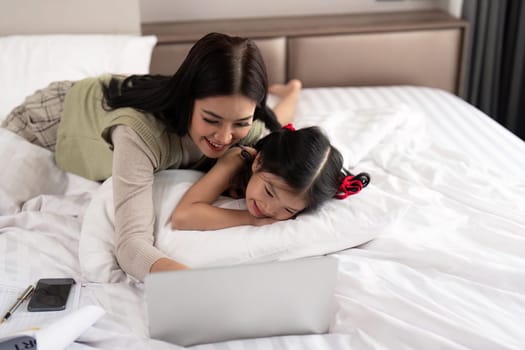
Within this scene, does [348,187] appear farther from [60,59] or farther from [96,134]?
[60,59]

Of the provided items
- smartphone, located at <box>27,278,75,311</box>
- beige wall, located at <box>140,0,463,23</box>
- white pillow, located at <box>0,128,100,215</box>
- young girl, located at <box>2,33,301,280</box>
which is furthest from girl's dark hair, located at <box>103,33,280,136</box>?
beige wall, located at <box>140,0,463,23</box>

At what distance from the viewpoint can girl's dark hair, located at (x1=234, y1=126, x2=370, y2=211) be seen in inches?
53.3

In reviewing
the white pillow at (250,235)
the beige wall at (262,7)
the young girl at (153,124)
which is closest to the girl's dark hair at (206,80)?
the young girl at (153,124)

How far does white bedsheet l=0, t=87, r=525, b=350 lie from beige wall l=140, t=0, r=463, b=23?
37.6 inches

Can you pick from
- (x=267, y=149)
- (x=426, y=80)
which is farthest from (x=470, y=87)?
(x=267, y=149)

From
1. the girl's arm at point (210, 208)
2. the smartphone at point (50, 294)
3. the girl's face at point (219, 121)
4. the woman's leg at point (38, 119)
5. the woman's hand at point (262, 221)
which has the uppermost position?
the girl's face at point (219, 121)

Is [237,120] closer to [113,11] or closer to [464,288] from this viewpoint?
[464,288]

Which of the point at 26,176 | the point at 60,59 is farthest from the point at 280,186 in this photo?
the point at 60,59

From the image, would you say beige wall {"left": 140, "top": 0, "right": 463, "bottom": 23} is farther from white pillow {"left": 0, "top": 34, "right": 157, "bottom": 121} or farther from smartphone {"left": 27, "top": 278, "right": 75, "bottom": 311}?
smartphone {"left": 27, "top": 278, "right": 75, "bottom": 311}

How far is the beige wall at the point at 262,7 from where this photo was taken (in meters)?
2.63

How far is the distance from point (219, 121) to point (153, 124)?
7.9 inches

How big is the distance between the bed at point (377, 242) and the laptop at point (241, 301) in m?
0.03

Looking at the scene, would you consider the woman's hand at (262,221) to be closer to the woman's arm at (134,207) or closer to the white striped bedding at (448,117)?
the woman's arm at (134,207)

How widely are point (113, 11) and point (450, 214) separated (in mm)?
1522
